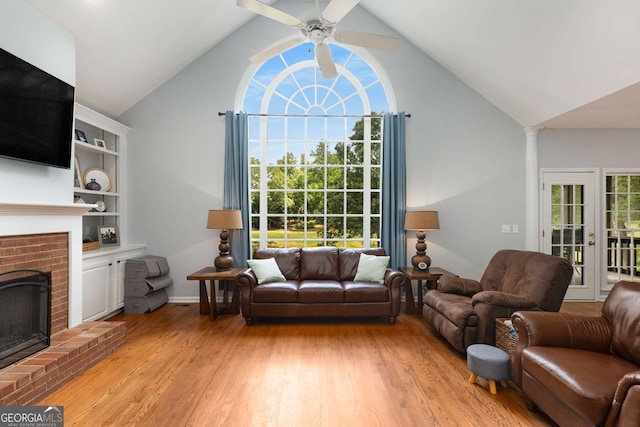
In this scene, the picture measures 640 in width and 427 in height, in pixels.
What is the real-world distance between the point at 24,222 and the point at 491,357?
12.4 ft

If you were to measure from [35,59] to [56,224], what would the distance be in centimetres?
143

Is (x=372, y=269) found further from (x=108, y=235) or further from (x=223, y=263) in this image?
(x=108, y=235)

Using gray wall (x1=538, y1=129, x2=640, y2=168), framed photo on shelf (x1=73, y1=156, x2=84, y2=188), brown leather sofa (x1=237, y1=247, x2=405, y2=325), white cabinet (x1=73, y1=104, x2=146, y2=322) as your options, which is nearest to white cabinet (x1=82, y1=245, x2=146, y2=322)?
white cabinet (x1=73, y1=104, x2=146, y2=322)

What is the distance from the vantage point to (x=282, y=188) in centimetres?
522

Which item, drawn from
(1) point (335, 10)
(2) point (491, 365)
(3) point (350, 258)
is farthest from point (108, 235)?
(2) point (491, 365)

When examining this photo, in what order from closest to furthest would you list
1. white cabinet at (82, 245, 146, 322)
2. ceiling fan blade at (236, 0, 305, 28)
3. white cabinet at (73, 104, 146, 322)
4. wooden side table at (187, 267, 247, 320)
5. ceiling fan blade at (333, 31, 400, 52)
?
ceiling fan blade at (236, 0, 305, 28), ceiling fan blade at (333, 31, 400, 52), white cabinet at (82, 245, 146, 322), white cabinet at (73, 104, 146, 322), wooden side table at (187, 267, 247, 320)

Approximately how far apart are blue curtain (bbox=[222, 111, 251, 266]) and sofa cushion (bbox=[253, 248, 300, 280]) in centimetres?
28

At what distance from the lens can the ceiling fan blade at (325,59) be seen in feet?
10.4

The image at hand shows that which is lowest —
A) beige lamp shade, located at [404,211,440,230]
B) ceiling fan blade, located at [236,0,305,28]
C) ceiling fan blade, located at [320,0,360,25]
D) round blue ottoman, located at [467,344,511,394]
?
round blue ottoman, located at [467,344,511,394]

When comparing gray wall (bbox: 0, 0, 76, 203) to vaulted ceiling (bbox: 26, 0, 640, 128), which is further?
vaulted ceiling (bbox: 26, 0, 640, 128)

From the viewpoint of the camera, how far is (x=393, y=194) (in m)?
4.98

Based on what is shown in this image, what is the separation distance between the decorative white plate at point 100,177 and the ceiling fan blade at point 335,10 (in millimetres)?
3597

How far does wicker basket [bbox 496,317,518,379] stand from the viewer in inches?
109

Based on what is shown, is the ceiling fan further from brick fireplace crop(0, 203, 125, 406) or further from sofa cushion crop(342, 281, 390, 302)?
sofa cushion crop(342, 281, 390, 302)
